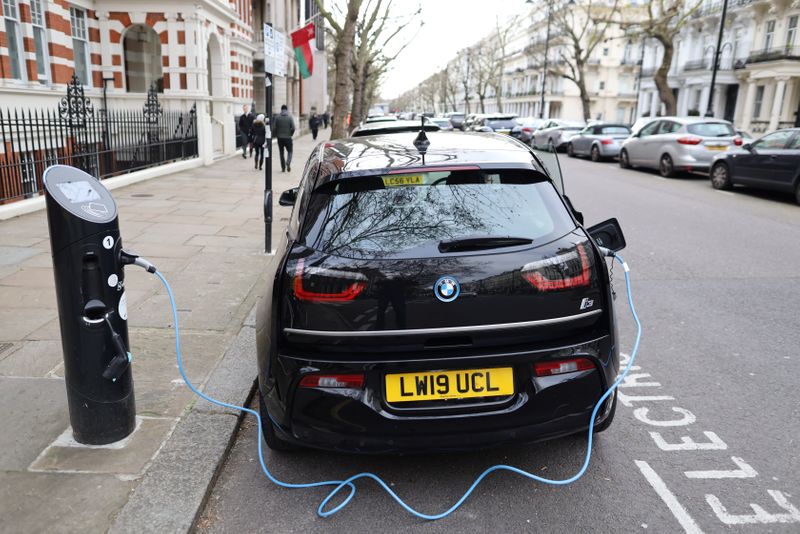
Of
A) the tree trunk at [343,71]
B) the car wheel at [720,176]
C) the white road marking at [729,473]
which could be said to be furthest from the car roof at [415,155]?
the tree trunk at [343,71]

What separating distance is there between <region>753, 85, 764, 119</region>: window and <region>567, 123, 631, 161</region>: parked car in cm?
2721

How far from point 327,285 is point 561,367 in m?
1.13

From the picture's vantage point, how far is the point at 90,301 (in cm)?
314

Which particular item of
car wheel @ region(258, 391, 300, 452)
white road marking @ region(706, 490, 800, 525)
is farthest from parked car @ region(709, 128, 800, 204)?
car wheel @ region(258, 391, 300, 452)

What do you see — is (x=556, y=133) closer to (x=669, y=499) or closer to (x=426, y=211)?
(x=426, y=211)

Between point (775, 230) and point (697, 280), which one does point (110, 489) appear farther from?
point (775, 230)

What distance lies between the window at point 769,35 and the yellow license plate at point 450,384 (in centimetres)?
5094

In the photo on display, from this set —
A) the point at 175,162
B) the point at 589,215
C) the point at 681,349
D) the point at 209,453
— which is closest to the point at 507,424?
the point at 209,453

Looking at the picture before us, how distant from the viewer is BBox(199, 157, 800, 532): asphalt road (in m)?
2.95

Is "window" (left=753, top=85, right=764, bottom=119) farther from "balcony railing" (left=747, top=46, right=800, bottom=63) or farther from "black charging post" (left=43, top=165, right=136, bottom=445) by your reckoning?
"black charging post" (left=43, top=165, right=136, bottom=445)

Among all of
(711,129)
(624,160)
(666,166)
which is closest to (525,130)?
(624,160)

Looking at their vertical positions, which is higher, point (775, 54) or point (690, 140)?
point (775, 54)

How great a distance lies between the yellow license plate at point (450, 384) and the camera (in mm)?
2867

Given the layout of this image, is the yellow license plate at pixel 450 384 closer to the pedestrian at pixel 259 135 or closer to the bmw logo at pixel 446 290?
the bmw logo at pixel 446 290
